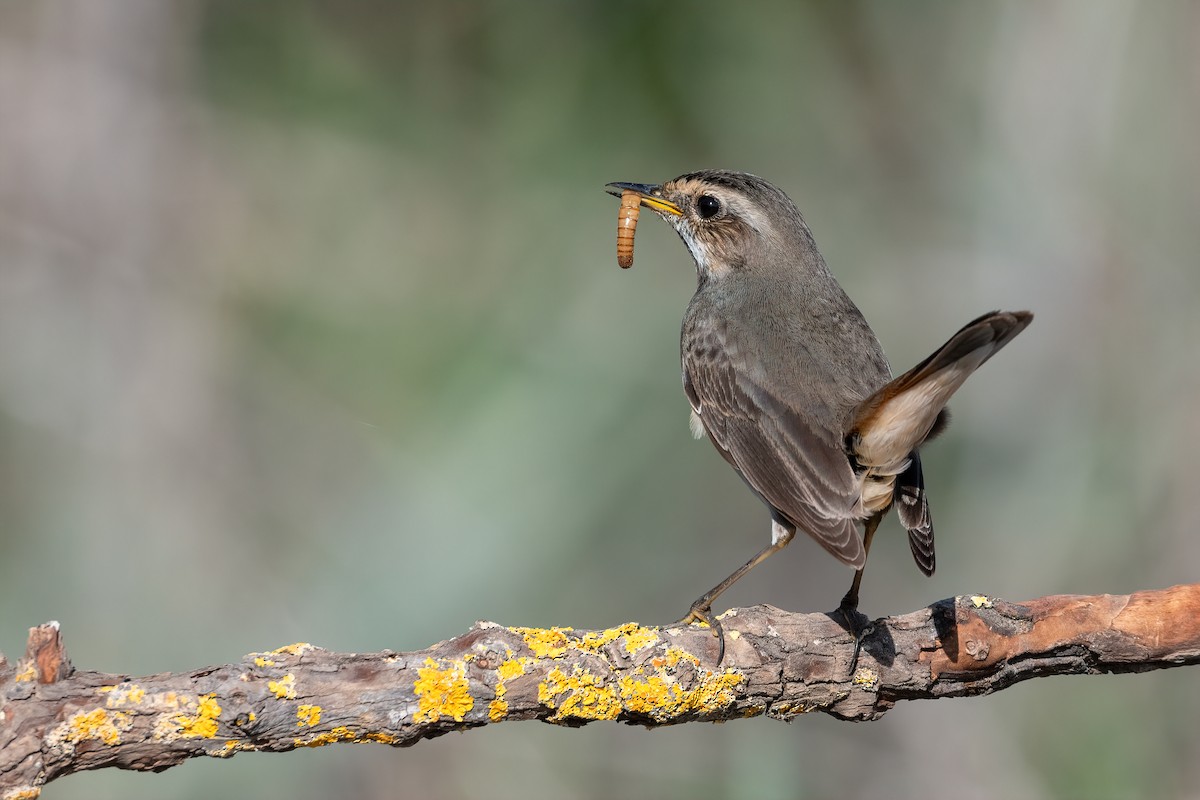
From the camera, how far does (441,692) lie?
10.7 ft

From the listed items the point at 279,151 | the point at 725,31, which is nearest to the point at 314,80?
the point at 279,151

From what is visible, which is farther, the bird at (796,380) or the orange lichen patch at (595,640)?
the bird at (796,380)

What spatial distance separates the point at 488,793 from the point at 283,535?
8.56ft

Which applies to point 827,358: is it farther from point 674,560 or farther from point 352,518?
point 352,518

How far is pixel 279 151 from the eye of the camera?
32.4ft

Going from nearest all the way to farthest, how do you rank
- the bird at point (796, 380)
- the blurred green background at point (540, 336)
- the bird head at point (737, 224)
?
the bird at point (796, 380)
the bird head at point (737, 224)
the blurred green background at point (540, 336)

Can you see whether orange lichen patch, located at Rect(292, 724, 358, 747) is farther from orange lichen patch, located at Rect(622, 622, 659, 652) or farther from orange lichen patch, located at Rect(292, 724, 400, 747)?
orange lichen patch, located at Rect(622, 622, 659, 652)

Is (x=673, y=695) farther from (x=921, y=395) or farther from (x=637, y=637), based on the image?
(x=921, y=395)

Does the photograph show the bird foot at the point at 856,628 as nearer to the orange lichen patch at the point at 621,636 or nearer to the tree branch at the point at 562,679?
the tree branch at the point at 562,679

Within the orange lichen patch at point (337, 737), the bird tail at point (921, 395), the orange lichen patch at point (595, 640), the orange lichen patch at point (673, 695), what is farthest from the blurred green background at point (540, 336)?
the orange lichen patch at point (337, 737)

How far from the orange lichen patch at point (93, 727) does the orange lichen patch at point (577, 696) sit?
116cm

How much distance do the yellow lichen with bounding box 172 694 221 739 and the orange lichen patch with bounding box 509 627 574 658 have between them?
0.90 m

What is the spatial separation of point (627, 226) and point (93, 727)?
3.68m

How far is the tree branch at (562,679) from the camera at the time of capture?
2.87 metres
